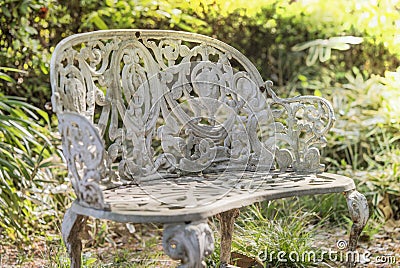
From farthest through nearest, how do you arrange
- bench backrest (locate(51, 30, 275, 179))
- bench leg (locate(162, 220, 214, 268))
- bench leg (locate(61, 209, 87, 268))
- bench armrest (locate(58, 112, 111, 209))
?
bench backrest (locate(51, 30, 275, 179))
bench leg (locate(61, 209, 87, 268))
bench armrest (locate(58, 112, 111, 209))
bench leg (locate(162, 220, 214, 268))

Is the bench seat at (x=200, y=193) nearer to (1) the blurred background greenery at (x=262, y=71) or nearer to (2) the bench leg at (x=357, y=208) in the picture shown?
(2) the bench leg at (x=357, y=208)

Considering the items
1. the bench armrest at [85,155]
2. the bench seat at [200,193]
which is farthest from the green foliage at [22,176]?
the bench armrest at [85,155]

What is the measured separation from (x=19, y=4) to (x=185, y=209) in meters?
2.49

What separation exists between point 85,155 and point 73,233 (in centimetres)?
36

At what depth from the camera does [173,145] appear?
10.3 ft

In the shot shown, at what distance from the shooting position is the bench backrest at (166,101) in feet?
9.59

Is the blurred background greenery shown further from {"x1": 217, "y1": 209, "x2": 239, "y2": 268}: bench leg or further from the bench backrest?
the bench backrest

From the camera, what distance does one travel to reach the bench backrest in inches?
115

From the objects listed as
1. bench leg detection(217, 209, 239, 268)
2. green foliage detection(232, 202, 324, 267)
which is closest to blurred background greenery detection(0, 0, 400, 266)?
green foliage detection(232, 202, 324, 267)

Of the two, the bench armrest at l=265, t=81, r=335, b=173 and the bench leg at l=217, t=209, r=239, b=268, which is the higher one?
the bench armrest at l=265, t=81, r=335, b=173

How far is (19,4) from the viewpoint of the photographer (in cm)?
420

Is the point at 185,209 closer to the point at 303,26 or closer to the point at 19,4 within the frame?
the point at 19,4

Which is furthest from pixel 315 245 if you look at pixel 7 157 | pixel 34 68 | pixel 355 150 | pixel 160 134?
pixel 34 68

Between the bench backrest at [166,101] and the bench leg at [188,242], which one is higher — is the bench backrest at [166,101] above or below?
above
